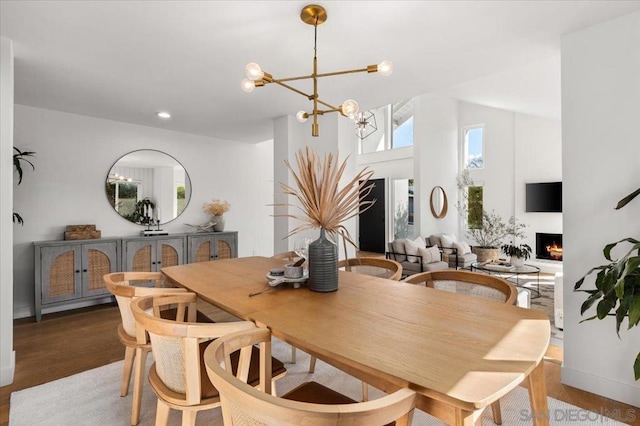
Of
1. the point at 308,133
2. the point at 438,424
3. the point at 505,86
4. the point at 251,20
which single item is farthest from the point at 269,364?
the point at 505,86

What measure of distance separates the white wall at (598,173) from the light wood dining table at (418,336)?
1.20m

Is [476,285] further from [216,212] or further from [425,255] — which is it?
[216,212]

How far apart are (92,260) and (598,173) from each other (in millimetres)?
4919

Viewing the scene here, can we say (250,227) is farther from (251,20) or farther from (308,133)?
(251,20)

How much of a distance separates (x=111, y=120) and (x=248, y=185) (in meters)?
2.26

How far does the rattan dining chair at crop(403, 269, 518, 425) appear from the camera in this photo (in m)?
1.76

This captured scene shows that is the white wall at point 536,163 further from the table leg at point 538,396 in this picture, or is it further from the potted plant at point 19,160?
the potted plant at point 19,160

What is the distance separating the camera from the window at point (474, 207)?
321 inches

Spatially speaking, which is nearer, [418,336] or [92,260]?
[418,336]

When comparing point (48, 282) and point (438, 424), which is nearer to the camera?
point (438, 424)

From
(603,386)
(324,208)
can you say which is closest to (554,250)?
(603,386)

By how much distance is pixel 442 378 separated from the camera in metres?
0.90

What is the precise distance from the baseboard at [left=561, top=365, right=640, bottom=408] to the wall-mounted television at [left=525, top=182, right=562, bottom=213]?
562cm

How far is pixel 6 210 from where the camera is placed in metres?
2.42
